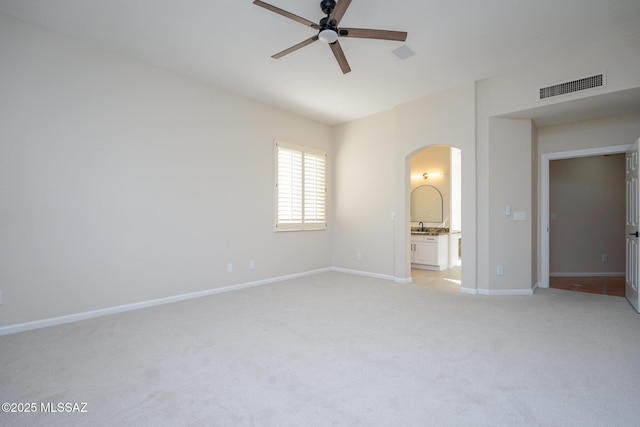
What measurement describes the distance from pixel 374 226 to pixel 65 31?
16.5 feet

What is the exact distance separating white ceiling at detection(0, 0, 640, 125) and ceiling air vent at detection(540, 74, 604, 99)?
1.22 feet

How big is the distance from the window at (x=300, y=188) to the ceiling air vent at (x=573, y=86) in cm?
374

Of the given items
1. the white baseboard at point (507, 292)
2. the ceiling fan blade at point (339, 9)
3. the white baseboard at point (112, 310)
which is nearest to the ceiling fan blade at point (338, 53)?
the ceiling fan blade at point (339, 9)

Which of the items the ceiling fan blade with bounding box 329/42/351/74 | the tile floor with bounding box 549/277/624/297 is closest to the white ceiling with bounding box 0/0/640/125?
the ceiling fan blade with bounding box 329/42/351/74

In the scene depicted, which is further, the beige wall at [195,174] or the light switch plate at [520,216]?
the light switch plate at [520,216]

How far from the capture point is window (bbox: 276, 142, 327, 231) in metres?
5.65

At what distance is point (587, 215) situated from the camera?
5922mm

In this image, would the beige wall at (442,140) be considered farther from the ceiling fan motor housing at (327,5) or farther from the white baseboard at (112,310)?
the ceiling fan motor housing at (327,5)

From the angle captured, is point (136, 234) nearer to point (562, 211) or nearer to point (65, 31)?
point (65, 31)

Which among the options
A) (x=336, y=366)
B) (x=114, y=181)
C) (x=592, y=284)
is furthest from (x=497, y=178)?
(x=114, y=181)

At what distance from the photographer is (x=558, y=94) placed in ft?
12.8

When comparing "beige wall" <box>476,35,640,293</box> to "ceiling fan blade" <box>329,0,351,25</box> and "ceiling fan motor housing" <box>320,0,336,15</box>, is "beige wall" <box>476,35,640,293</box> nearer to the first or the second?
"ceiling fan motor housing" <box>320,0,336,15</box>

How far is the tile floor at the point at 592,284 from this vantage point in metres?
4.74

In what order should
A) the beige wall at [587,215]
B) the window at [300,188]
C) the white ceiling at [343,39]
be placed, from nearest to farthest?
the white ceiling at [343,39]
the window at [300,188]
the beige wall at [587,215]
